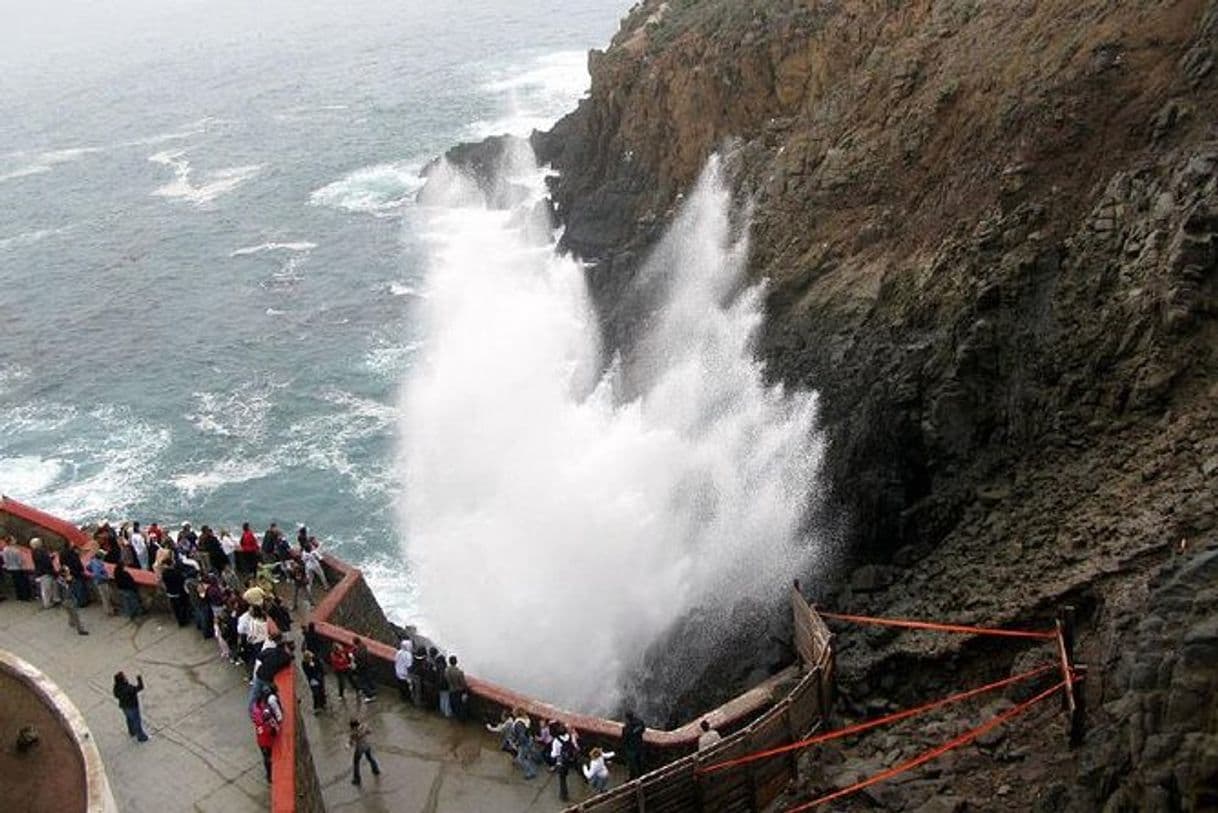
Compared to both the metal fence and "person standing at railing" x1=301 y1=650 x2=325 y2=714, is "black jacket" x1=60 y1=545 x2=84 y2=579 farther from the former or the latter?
the metal fence

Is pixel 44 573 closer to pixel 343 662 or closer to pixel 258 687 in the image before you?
pixel 343 662

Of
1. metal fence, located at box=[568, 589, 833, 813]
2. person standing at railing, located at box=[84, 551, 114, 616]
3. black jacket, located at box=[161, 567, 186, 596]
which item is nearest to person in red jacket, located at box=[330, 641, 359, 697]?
black jacket, located at box=[161, 567, 186, 596]

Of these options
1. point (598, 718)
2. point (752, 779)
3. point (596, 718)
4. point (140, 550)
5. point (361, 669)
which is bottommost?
point (598, 718)

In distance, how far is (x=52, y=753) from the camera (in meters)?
12.9

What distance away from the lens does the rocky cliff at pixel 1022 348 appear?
41.2 ft

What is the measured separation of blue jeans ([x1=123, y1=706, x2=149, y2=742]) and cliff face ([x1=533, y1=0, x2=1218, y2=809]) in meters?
8.57

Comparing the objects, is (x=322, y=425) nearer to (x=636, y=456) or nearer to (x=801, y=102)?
(x=636, y=456)

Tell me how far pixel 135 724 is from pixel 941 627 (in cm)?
965

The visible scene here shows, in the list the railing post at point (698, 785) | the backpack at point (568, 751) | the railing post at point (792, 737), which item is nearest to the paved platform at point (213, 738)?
the backpack at point (568, 751)

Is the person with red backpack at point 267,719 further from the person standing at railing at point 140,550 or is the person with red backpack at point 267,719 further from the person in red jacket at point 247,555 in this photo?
the person in red jacket at point 247,555

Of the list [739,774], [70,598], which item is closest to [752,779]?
[739,774]

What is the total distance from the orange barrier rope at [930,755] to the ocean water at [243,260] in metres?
13.2

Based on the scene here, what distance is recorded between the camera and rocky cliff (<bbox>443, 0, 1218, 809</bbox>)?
1255 cm

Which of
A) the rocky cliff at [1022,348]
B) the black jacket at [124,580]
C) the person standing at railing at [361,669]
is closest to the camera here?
the rocky cliff at [1022,348]
